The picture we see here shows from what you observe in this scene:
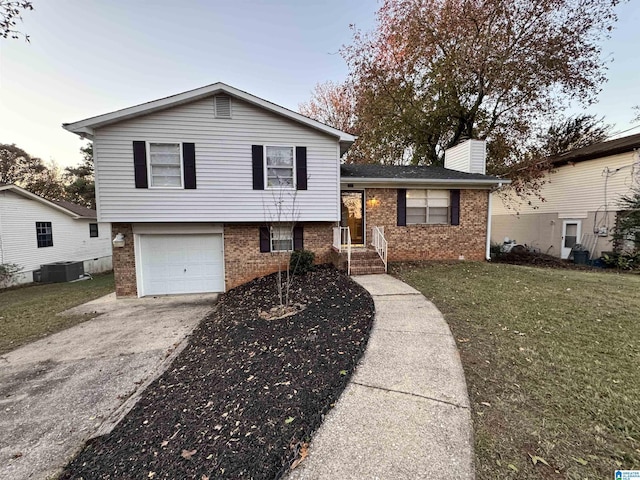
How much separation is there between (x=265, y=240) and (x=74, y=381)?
18.8 feet

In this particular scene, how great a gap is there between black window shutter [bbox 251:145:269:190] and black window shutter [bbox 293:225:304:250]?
1.84 metres

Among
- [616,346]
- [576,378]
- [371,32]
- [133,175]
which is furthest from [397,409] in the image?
[371,32]

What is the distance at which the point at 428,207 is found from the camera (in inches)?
402

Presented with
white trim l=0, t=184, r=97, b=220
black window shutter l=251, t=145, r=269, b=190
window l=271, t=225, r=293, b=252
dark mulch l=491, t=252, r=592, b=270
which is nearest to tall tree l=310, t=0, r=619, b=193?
dark mulch l=491, t=252, r=592, b=270

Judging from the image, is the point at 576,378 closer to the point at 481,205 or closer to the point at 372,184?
the point at 372,184

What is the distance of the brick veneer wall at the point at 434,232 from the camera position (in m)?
9.90

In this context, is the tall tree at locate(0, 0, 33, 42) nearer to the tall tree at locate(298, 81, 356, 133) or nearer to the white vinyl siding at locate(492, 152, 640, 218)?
the tall tree at locate(298, 81, 356, 133)

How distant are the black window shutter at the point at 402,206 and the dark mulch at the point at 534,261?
17.5ft

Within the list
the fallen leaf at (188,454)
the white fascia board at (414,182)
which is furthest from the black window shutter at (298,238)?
the fallen leaf at (188,454)

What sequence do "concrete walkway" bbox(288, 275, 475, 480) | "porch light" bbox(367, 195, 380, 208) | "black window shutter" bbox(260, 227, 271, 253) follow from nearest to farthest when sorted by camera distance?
"concrete walkway" bbox(288, 275, 475, 480), "black window shutter" bbox(260, 227, 271, 253), "porch light" bbox(367, 195, 380, 208)

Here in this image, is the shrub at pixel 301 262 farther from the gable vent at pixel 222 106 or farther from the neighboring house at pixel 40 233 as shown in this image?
the neighboring house at pixel 40 233

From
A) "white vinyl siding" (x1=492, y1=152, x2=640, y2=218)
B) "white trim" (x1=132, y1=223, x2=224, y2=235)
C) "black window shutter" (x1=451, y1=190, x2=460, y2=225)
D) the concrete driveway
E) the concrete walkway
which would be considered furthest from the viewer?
"white vinyl siding" (x1=492, y1=152, x2=640, y2=218)

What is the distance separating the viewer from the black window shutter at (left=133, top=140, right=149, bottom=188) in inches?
305

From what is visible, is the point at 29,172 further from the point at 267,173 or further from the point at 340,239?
the point at 340,239
